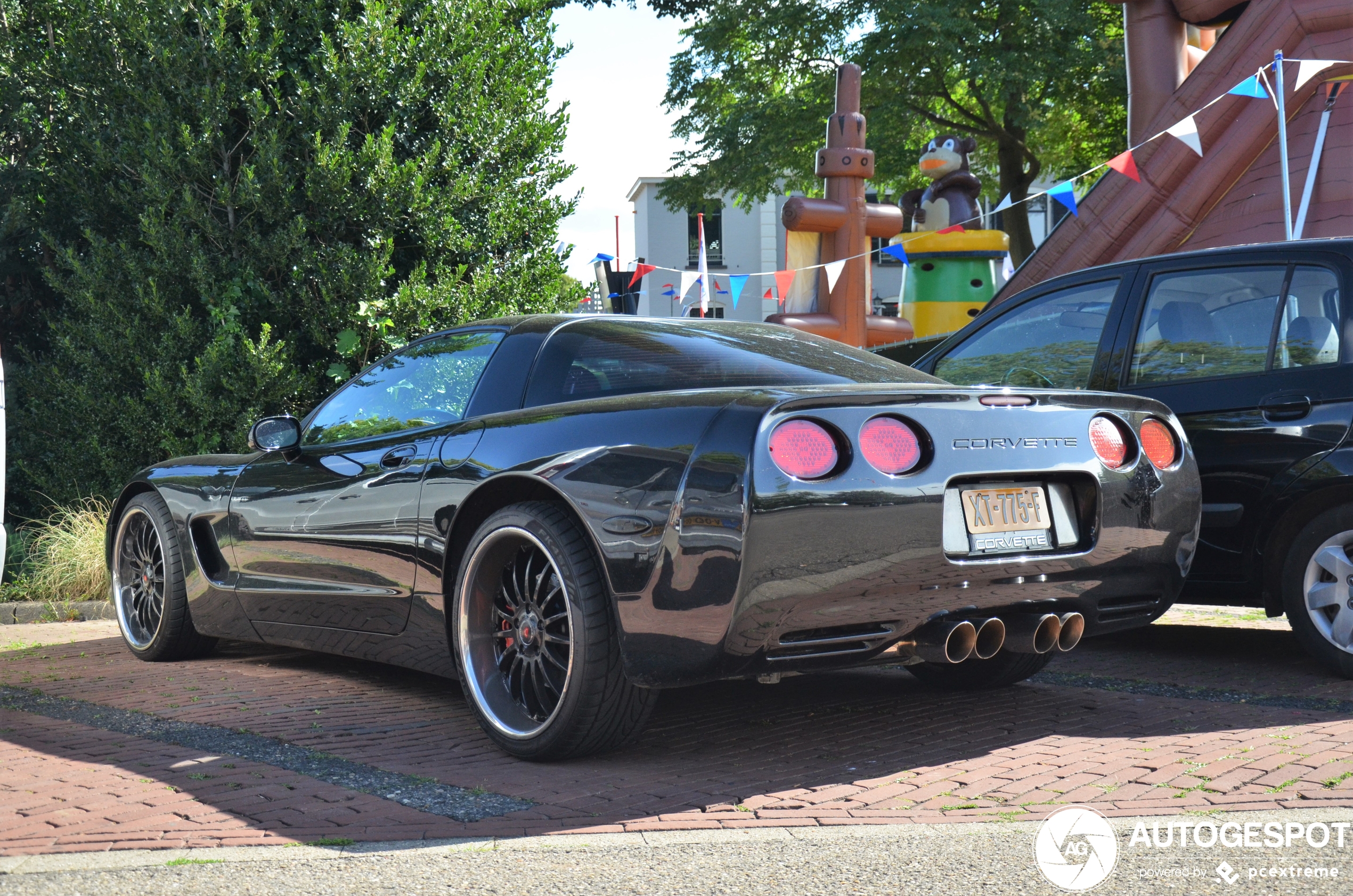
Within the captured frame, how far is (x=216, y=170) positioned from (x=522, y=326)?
17.2ft

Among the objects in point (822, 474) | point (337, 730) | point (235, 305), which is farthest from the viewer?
point (235, 305)

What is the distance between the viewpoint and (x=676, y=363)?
4031 millimetres

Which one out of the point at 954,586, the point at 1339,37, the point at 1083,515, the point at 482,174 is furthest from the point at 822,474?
the point at 1339,37

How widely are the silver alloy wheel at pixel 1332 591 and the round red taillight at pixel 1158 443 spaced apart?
0.97m

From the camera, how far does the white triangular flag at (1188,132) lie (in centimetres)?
1112

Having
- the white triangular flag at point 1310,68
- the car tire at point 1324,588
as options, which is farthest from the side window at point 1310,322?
the white triangular flag at point 1310,68

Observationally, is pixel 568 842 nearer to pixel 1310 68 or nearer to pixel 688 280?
pixel 1310 68

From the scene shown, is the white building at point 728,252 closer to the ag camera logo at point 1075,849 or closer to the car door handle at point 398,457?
the car door handle at point 398,457

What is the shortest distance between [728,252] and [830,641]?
4858cm

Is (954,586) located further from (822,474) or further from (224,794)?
(224,794)

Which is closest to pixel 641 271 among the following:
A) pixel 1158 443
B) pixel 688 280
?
pixel 688 280

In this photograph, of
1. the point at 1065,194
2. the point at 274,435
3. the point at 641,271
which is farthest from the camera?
the point at 641,271

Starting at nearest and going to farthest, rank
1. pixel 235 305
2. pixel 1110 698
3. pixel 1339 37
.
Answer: pixel 1110 698
pixel 235 305
pixel 1339 37

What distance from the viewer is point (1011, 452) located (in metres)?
3.53
